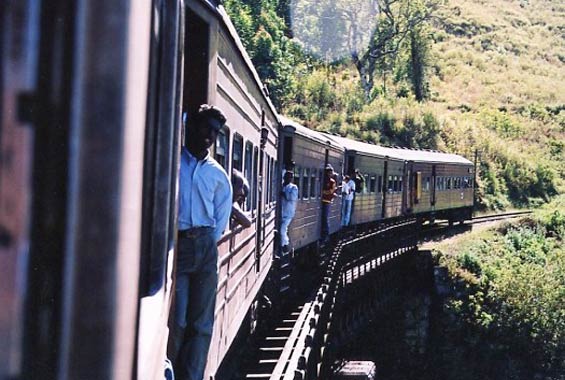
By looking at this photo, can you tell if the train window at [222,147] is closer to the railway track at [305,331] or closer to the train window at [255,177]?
the train window at [255,177]

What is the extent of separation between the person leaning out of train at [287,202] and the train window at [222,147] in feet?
24.2

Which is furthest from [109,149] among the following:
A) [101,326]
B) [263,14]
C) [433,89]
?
[433,89]

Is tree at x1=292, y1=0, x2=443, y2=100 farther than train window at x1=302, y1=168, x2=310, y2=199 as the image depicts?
Yes

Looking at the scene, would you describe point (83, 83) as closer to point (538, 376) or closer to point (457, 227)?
point (538, 376)

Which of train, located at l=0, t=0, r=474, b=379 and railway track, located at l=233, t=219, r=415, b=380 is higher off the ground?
train, located at l=0, t=0, r=474, b=379

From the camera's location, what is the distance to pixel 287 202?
13227 mm

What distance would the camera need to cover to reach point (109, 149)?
4.74 ft

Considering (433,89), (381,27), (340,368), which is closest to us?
(340,368)

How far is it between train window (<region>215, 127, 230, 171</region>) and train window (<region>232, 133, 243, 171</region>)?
52 centimetres

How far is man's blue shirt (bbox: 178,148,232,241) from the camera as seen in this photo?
13.5ft

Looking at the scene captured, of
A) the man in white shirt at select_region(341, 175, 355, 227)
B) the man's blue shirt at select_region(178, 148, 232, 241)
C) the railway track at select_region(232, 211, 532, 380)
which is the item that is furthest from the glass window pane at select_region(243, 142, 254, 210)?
the man in white shirt at select_region(341, 175, 355, 227)

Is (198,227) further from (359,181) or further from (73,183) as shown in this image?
(359,181)

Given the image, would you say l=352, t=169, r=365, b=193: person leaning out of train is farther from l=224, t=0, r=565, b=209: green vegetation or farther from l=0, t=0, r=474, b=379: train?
l=224, t=0, r=565, b=209: green vegetation

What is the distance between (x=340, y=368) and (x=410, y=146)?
119ft
